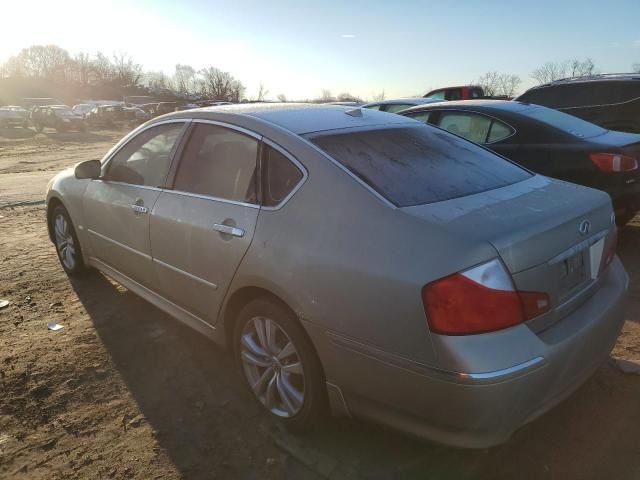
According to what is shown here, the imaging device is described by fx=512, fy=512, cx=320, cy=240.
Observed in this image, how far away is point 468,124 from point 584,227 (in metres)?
3.78

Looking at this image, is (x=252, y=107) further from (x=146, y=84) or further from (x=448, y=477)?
(x=146, y=84)

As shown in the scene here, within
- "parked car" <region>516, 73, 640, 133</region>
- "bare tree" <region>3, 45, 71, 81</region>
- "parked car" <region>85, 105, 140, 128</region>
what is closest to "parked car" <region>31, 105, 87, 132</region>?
"parked car" <region>85, 105, 140, 128</region>

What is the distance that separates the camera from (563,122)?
5363 mm

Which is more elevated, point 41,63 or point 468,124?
point 41,63

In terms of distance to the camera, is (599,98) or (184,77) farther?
(184,77)

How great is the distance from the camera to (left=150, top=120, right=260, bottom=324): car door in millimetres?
2723

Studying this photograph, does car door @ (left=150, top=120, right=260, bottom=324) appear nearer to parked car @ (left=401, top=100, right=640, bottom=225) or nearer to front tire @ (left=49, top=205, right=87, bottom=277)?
front tire @ (left=49, top=205, right=87, bottom=277)

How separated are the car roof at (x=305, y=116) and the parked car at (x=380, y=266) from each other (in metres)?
0.02

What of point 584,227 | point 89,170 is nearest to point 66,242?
point 89,170

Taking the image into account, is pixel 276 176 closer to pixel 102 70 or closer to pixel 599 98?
pixel 599 98

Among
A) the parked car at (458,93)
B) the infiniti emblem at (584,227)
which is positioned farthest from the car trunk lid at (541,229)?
the parked car at (458,93)

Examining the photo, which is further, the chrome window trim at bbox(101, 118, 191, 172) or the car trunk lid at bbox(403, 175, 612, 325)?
the chrome window trim at bbox(101, 118, 191, 172)

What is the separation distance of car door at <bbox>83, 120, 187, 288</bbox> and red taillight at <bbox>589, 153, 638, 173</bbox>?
3786 mm

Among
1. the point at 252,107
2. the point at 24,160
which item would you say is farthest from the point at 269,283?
the point at 24,160
